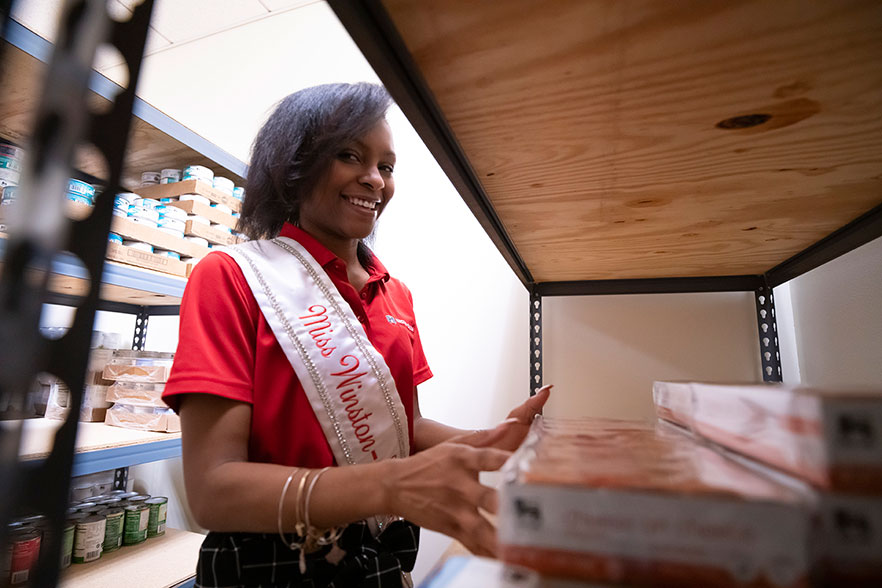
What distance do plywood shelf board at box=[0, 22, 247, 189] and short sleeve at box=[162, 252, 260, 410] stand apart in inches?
17.8

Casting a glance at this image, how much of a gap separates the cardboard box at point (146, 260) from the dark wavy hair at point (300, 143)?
1.55 feet

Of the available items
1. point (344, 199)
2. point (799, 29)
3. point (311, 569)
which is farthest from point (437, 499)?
point (344, 199)

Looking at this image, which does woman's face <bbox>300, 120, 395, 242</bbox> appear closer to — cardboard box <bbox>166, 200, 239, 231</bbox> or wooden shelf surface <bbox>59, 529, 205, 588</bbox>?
cardboard box <bbox>166, 200, 239, 231</bbox>

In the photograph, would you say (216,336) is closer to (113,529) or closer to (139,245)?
(139,245)

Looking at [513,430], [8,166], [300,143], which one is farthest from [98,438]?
[513,430]

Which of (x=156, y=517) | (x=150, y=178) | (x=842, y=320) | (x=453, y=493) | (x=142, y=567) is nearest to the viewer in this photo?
(x=453, y=493)

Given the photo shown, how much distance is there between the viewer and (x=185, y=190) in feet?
4.70

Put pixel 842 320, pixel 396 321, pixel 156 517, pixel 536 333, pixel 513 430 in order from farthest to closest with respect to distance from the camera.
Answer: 1. pixel 156 517
2. pixel 536 333
3. pixel 396 321
4. pixel 842 320
5. pixel 513 430

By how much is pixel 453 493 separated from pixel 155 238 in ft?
4.26

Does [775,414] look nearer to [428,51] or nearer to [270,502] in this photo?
[428,51]

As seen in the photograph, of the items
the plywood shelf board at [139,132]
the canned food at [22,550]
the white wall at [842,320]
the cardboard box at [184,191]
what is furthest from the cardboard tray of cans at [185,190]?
the white wall at [842,320]

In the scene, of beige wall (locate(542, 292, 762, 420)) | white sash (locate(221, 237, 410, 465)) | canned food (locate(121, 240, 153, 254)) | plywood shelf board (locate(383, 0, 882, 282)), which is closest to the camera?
plywood shelf board (locate(383, 0, 882, 282))

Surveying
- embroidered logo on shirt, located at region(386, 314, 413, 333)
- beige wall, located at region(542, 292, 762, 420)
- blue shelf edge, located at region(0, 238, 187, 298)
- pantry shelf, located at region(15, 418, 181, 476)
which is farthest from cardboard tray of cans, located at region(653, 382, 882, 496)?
blue shelf edge, located at region(0, 238, 187, 298)

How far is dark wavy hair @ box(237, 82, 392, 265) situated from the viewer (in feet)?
2.88
